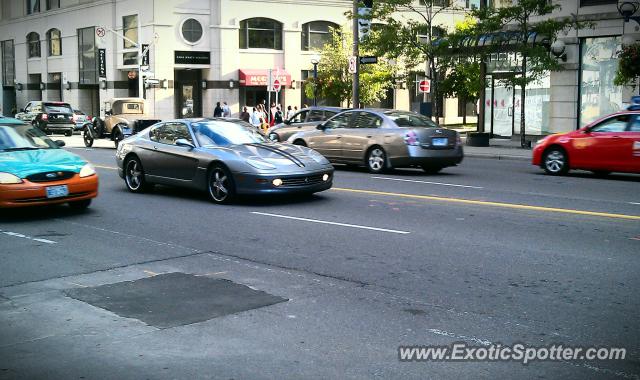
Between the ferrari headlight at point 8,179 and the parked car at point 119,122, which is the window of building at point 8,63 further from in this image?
the ferrari headlight at point 8,179

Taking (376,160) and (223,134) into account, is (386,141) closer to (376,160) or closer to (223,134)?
(376,160)

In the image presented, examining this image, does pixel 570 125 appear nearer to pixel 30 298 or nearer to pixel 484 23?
pixel 484 23

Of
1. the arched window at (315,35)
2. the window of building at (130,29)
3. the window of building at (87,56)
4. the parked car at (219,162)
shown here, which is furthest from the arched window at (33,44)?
the parked car at (219,162)

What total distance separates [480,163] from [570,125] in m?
8.48

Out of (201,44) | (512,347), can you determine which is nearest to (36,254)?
(512,347)

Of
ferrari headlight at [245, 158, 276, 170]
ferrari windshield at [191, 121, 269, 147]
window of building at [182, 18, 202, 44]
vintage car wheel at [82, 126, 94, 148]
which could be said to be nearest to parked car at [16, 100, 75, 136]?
vintage car wheel at [82, 126, 94, 148]

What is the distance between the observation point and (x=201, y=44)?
49.0 m

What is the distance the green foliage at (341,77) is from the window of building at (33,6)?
1083 inches

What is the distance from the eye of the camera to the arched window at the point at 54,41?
58787mm

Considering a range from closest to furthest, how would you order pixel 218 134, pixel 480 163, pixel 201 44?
1. pixel 218 134
2. pixel 480 163
3. pixel 201 44

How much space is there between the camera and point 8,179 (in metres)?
10.9

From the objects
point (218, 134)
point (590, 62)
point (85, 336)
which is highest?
point (590, 62)

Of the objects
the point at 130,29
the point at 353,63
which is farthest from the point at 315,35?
the point at 353,63

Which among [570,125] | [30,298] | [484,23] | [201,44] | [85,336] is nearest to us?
[85,336]
